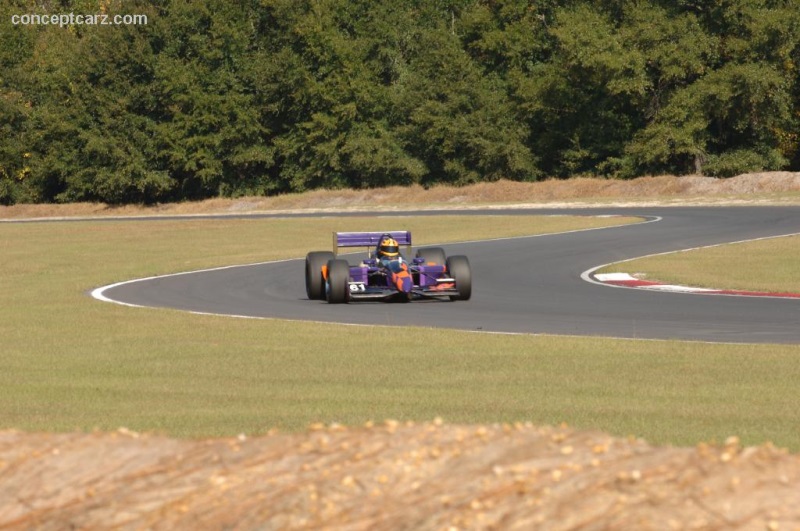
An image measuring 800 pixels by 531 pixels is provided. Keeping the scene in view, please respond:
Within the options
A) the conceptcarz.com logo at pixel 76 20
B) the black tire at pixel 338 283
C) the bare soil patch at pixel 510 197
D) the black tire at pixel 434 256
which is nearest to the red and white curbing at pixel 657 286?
the black tire at pixel 434 256

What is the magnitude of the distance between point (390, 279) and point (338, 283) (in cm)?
93

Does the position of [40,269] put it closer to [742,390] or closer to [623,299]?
[623,299]

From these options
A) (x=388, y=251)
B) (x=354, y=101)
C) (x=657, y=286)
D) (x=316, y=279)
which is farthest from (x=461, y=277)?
(x=354, y=101)

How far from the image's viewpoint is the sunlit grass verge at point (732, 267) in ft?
79.2

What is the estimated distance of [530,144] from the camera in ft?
251

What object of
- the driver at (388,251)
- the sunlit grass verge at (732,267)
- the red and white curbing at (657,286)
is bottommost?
the sunlit grass verge at (732,267)

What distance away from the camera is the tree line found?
69.6 m

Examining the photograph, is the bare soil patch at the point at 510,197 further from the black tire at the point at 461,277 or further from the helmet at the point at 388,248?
the helmet at the point at 388,248

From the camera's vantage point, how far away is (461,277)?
2203 centimetres

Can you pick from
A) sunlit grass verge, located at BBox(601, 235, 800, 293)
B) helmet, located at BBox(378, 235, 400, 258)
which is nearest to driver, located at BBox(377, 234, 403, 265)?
helmet, located at BBox(378, 235, 400, 258)

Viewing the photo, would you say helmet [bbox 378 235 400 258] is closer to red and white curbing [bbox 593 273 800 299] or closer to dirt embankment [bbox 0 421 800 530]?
red and white curbing [bbox 593 273 800 299]

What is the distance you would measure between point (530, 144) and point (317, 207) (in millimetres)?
14960

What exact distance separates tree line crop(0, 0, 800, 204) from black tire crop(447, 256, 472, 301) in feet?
156

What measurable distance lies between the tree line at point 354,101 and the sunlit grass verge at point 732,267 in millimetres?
36430
